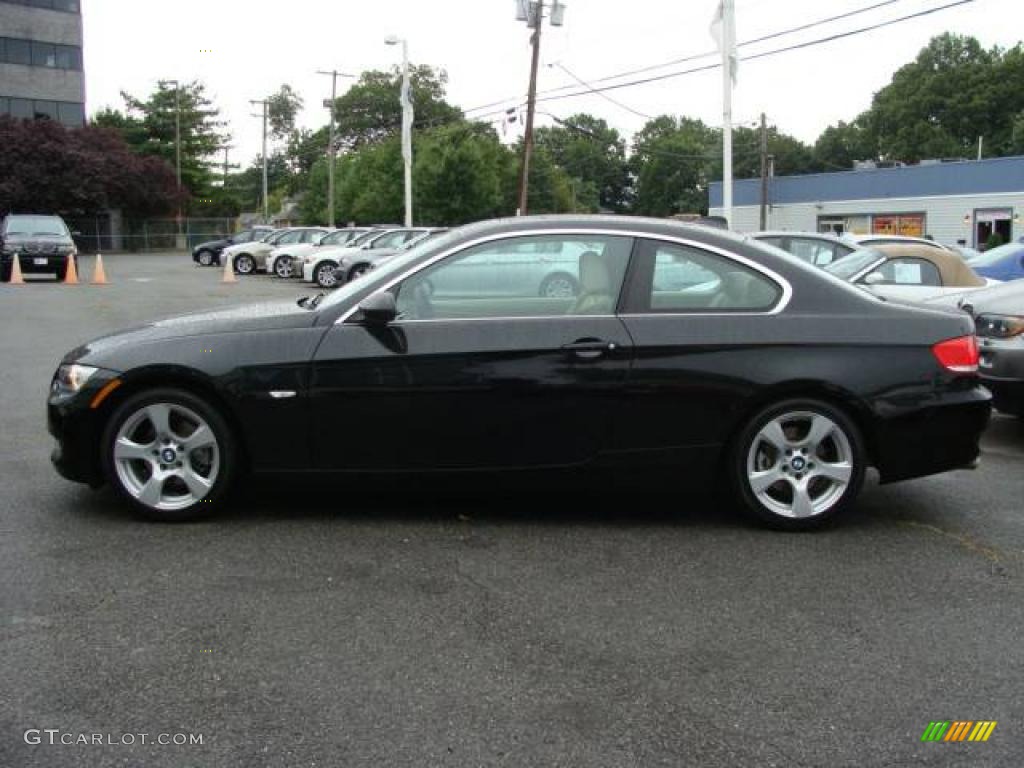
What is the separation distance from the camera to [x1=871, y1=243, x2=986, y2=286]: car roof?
10109 mm

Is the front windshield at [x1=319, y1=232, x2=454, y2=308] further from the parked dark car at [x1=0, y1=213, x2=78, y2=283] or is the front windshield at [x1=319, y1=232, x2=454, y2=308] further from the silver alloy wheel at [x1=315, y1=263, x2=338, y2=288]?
the parked dark car at [x1=0, y1=213, x2=78, y2=283]

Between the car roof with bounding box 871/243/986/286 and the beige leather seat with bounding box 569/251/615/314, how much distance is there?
20.3 ft

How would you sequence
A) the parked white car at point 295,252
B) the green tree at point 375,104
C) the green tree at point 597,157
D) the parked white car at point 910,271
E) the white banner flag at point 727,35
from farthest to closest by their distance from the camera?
the green tree at point 597,157, the green tree at point 375,104, the parked white car at point 295,252, the white banner flag at point 727,35, the parked white car at point 910,271

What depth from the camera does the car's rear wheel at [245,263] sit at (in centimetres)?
3203

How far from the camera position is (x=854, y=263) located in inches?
418

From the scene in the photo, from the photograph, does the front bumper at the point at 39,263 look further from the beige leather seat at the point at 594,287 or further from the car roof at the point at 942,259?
the beige leather seat at the point at 594,287

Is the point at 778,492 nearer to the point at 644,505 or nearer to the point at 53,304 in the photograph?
the point at 644,505

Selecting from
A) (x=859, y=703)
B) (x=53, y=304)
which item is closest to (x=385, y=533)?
(x=859, y=703)

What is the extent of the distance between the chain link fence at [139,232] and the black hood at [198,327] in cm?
4886

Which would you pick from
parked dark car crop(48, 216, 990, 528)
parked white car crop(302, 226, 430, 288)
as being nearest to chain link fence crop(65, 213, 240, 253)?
parked white car crop(302, 226, 430, 288)

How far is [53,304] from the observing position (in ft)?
62.1

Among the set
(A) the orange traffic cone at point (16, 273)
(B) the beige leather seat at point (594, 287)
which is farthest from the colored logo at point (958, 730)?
(A) the orange traffic cone at point (16, 273)

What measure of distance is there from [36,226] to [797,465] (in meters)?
26.0

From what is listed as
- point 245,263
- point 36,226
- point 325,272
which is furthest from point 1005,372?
point 245,263
